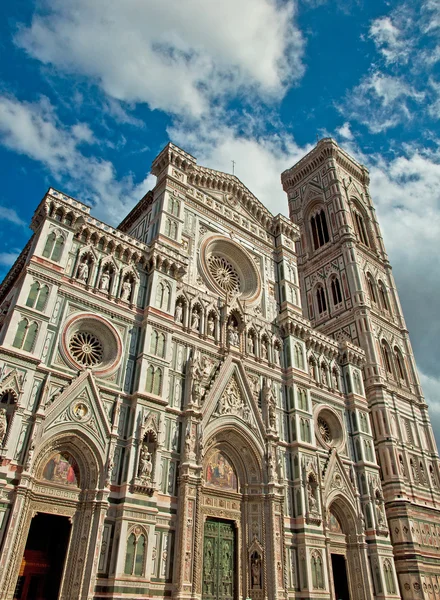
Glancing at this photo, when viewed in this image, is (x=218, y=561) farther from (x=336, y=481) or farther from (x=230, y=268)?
(x=230, y=268)

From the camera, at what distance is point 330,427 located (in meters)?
27.8

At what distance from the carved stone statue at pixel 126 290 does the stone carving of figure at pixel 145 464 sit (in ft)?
20.8

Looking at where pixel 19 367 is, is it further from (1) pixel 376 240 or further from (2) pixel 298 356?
(1) pixel 376 240

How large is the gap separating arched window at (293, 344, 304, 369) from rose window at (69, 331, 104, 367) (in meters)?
11.4

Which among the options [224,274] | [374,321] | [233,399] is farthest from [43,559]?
[374,321]

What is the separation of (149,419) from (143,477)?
6.98 feet

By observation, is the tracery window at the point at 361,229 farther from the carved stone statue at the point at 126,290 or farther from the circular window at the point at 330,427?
the carved stone statue at the point at 126,290

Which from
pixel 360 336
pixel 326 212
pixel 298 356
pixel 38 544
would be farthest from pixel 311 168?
pixel 38 544

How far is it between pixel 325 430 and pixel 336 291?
1397cm

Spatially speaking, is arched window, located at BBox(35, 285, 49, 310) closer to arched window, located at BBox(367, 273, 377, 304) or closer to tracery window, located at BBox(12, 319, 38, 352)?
tracery window, located at BBox(12, 319, 38, 352)

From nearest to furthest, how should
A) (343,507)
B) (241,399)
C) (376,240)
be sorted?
1. (241,399)
2. (343,507)
3. (376,240)

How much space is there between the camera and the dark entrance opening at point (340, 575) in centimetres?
2367

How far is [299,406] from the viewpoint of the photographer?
25266 mm

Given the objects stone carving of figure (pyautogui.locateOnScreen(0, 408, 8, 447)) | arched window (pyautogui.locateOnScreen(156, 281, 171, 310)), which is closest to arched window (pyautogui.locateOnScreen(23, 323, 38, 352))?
stone carving of figure (pyautogui.locateOnScreen(0, 408, 8, 447))
